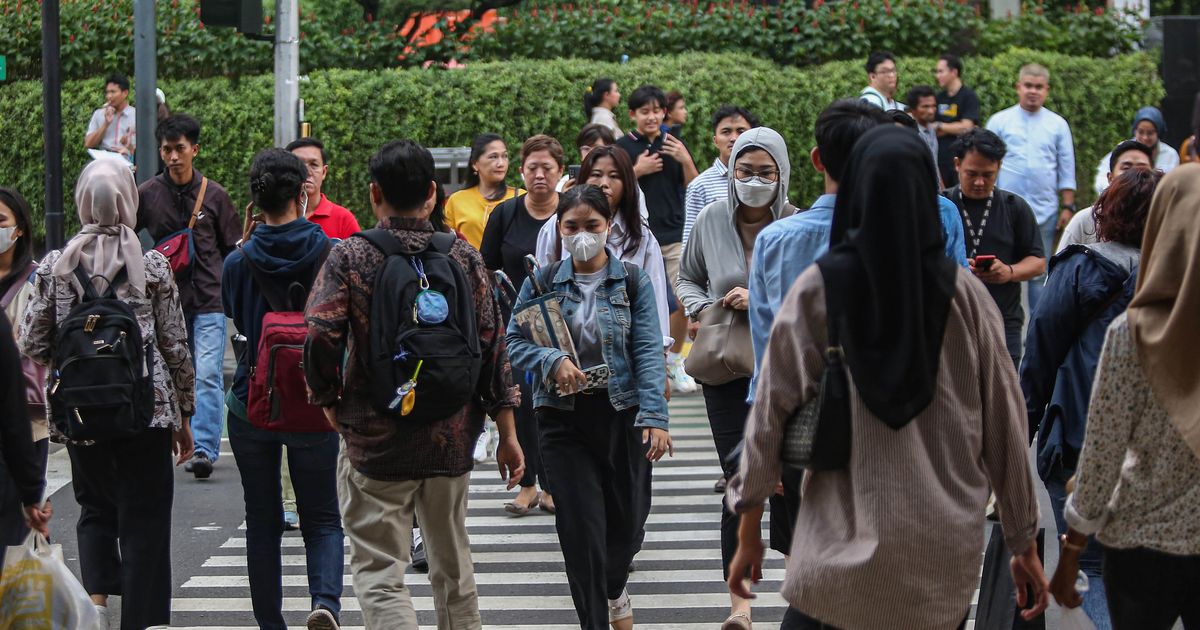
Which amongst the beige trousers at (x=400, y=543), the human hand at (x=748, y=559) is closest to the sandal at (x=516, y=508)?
the beige trousers at (x=400, y=543)

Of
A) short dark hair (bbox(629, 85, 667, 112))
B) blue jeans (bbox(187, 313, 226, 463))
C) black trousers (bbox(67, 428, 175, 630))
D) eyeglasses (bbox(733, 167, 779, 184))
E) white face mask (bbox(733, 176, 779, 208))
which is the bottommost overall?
blue jeans (bbox(187, 313, 226, 463))

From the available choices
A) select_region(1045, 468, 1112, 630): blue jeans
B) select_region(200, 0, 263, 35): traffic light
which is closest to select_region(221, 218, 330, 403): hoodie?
select_region(1045, 468, 1112, 630): blue jeans

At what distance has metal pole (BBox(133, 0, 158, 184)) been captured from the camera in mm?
11594

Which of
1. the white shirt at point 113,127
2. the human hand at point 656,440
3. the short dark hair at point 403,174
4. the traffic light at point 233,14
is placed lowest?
the human hand at point 656,440

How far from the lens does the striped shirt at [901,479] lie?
3705 mm

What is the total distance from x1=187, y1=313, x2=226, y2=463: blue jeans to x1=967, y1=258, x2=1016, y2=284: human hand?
Answer: 449cm

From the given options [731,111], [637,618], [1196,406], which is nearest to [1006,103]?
[731,111]

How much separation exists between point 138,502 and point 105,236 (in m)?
1.02

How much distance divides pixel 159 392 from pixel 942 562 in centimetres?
342

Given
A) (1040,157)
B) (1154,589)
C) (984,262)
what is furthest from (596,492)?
(1040,157)

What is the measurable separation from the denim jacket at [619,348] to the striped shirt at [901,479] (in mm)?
2279

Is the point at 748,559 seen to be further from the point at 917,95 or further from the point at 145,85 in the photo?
the point at 917,95

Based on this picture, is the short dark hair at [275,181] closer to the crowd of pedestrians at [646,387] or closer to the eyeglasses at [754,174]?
the crowd of pedestrians at [646,387]

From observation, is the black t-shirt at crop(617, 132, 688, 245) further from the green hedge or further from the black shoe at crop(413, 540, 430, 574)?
the black shoe at crop(413, 540, 430, 574)
